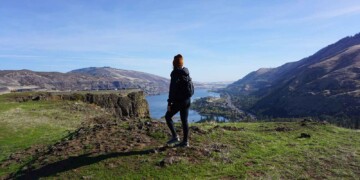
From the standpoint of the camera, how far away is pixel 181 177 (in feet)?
40.5

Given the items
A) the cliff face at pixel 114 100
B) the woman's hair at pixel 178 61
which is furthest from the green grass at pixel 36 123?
the cliff face at pixel 114 100

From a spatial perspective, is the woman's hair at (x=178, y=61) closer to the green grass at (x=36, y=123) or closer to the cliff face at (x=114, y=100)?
the green grass at (x=36, y=123)

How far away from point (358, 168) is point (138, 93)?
43.0m

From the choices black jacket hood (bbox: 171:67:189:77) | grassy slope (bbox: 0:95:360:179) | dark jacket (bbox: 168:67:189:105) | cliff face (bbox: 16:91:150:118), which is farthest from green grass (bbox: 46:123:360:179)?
cliff face (bbox: 16:91:150:118)

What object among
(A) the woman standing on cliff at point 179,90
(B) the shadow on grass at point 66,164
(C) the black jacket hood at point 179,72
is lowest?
(B) the shadow on grass at point 66,164

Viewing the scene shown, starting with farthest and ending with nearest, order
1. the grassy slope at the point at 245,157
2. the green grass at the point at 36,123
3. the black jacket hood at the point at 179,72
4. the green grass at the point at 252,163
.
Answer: the green grass at the point at 36,123
the black jacket hood at the point at 179,72
the grassy slope at the point at 245,157
the green grass at the point at 252,163

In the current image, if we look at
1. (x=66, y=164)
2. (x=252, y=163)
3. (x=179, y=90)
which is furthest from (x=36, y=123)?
(x=252, y=163)

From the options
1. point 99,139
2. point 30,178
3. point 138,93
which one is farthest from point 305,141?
point 138,93

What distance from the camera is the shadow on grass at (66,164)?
44.3 ft

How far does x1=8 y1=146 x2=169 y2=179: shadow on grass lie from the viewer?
13.5m

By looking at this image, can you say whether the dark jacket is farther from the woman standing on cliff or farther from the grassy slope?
the grassy slope

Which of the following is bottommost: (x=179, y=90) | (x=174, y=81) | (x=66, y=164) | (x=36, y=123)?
(x=66, y=164)

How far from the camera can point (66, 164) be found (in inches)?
551

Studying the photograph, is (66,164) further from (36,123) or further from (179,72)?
(36,123)
